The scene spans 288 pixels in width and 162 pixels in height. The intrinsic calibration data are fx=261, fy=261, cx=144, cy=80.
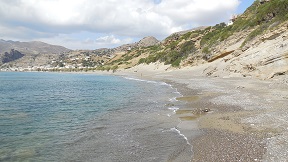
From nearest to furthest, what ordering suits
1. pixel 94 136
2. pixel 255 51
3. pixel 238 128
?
pixel 238 128 → pixel 94 136 → pixel 255 51

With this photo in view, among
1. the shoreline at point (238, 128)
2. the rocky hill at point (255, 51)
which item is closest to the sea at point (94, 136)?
the shoreline at point (238, 128)

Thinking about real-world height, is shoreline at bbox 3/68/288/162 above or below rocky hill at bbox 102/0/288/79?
below

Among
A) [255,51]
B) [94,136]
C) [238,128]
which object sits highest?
[255,51]

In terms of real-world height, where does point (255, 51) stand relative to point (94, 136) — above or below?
above

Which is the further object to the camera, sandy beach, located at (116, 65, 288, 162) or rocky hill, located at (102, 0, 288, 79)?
rocky hill, located at (102, 0, 288, 79)

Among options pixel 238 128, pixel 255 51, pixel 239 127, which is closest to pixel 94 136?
pixel 238 128

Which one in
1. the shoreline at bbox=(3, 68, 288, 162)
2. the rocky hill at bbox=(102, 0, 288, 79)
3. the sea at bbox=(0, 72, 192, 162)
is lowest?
the sea at bbox=(0, 72, 192, 162)

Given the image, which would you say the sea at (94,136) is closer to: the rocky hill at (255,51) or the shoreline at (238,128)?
the shoreline at (238,128)

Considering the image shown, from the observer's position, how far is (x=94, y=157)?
1127 cm

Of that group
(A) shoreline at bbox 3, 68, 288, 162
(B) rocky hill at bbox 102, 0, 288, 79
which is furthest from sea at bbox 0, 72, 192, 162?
(B) rocky hill at bbox 102, 0, 288, 79

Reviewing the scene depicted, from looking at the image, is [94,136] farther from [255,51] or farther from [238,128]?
[255,51]

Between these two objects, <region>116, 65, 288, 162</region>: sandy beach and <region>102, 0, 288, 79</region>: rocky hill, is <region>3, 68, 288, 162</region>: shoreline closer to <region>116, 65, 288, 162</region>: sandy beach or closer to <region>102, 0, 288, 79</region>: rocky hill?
<region>116, 65, 288, 162</region>: sandy beach

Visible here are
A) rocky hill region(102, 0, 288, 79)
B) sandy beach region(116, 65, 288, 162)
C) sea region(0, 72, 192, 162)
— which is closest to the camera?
sandy beach region(116, 65, 288, 162)

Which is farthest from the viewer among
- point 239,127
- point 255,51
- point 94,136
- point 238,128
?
point 255,51
